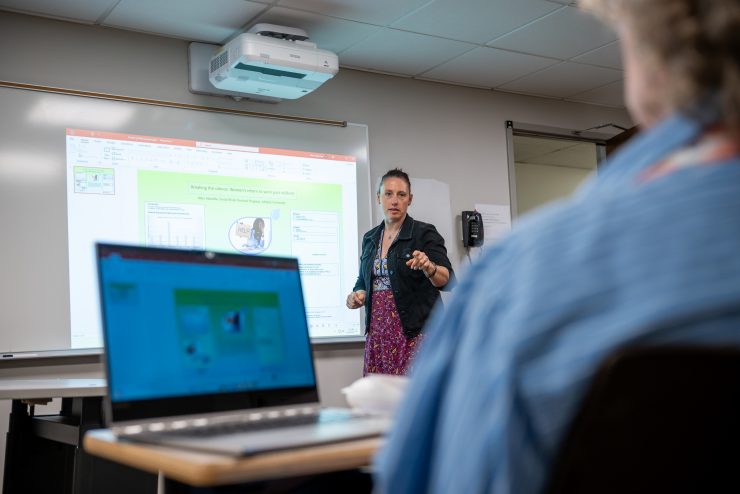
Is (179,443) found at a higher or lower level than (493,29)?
lower

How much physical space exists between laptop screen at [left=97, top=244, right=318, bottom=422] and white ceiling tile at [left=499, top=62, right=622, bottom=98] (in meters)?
3.98

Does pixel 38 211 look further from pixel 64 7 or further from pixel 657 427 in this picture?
pixel 657 427

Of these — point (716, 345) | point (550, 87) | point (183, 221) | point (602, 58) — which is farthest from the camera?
point (550, 87)

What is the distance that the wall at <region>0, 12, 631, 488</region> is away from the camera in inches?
153

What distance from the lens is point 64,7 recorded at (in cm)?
378

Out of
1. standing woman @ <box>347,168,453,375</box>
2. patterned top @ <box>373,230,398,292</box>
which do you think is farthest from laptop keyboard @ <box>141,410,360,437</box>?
patterned top @ <box>373,230,398,292</box>

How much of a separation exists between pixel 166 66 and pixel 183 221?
81 cm

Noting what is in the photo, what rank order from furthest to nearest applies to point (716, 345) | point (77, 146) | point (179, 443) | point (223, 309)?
1. point (77, 146)
2. point (223, 309)
3. point (179, 443)
4. point (716, 345)

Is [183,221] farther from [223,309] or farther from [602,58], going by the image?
[223,309]

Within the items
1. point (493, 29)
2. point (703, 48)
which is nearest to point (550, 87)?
point (493, 29)

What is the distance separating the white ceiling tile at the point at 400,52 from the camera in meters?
4.34

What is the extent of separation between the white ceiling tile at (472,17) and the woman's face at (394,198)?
0.80 metres

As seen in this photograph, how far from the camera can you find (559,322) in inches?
22.7

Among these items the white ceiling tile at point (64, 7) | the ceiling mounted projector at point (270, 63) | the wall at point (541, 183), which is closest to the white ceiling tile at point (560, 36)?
the ceiling mounted projector at point (270, 63)
